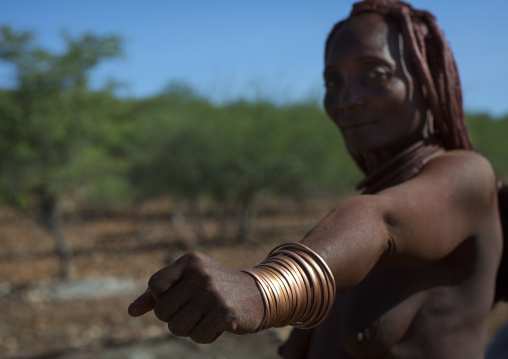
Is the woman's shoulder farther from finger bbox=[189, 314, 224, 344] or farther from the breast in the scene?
finger bbox=[189, 314, 224, 344]

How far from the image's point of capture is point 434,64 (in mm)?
1783

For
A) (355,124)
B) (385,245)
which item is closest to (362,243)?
(385,245)

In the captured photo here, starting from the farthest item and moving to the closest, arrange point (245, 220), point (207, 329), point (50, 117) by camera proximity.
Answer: point (245, 220), point (50, 117), point (207, 329)

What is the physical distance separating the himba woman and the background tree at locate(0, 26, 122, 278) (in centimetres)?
1035

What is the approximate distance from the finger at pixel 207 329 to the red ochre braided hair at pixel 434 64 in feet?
3.46

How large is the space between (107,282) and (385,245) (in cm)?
1117

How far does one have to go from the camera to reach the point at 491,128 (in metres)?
30.6

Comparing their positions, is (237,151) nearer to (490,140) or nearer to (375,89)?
(375,89)

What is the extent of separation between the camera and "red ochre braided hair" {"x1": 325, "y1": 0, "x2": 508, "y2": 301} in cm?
171

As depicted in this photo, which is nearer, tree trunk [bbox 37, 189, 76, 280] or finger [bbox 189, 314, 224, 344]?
finger [bbox 189, 314, 224, 344]

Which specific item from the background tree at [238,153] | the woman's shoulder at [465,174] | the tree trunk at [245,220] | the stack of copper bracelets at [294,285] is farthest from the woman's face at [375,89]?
the tree trunk at [245,220]

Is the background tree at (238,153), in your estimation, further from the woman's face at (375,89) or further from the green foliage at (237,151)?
the woman's face at (375,89)

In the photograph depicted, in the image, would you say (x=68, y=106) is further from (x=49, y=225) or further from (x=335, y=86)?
(x=335, y=86)

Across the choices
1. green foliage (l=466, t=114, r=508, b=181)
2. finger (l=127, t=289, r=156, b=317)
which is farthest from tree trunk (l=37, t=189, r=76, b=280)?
green foliage (l=466, t=114, r=508, b=181)
